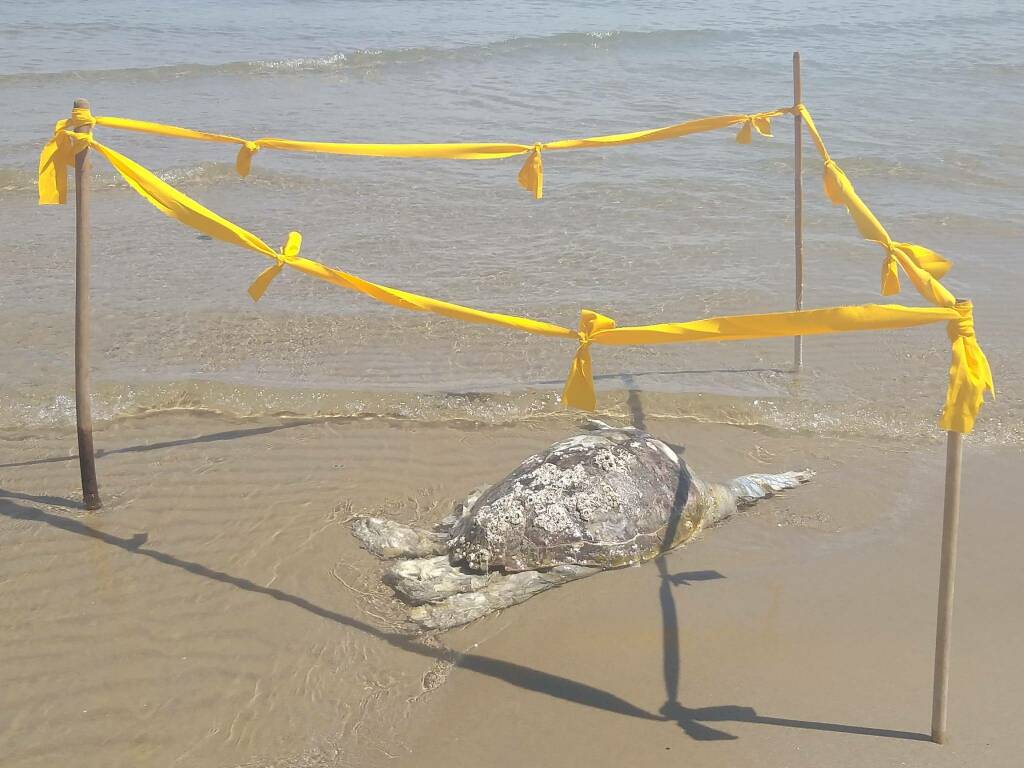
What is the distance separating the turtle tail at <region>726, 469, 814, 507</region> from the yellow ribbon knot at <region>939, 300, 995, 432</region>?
191 centimetres

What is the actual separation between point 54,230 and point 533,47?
1054 centimetres

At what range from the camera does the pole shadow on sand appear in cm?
349

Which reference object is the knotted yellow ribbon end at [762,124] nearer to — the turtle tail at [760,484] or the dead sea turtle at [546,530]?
the turtle tail at [760,484]

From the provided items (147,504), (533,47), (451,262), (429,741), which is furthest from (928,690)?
(533,47)

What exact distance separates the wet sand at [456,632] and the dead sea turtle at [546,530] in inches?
3.9

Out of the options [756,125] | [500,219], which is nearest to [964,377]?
[756,125]

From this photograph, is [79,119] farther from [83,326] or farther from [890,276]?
[890,276]

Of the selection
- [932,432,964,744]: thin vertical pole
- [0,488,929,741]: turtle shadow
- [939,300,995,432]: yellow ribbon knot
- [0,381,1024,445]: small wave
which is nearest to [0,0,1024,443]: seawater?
[0,381,1024,445]: small wave

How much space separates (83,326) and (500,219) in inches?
212

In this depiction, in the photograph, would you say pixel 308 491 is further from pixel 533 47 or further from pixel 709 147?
pixel 533 47

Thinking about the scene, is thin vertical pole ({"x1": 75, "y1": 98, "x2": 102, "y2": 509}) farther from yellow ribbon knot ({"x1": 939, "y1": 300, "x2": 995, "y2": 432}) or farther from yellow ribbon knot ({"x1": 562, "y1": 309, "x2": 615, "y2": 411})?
yellow ribbon knot ({"x1": 939, "y1": 300, "x2": 995, "y2": 432})

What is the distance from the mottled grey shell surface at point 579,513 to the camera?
430 centimetres

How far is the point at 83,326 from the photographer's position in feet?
14.6

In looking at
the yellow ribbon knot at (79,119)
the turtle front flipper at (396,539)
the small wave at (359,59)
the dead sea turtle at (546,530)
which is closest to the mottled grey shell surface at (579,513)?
the dead sea turtle at (546,530)
